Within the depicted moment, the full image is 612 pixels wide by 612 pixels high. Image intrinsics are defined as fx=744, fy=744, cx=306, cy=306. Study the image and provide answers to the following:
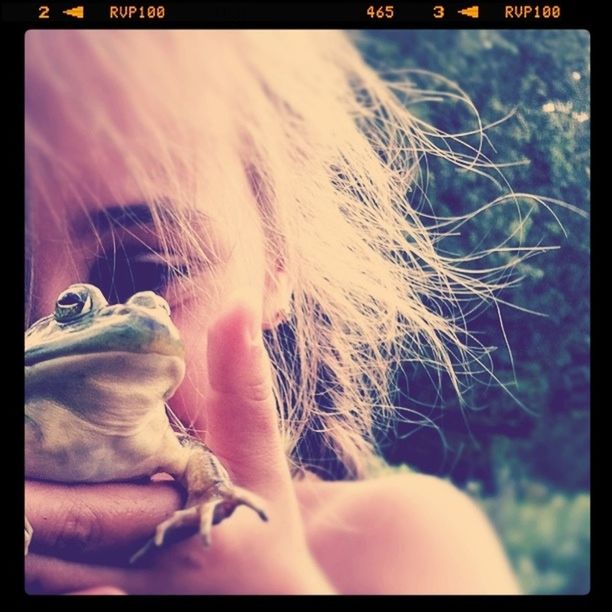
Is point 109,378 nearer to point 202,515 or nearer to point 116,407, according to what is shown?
point 116,407

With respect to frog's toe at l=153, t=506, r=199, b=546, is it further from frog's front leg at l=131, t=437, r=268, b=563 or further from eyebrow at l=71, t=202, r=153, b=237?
eyebrow at l=71, t=202, r=153, b=237

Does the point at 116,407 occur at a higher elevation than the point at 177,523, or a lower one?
higher

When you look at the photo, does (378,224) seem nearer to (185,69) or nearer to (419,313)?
(419,313)

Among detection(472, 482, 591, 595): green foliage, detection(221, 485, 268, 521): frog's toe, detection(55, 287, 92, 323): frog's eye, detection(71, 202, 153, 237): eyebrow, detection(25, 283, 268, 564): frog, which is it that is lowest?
detection(472, 482, 591, 595): green foliage

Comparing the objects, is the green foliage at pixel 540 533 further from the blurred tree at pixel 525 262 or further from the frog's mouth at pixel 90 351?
the frog's mouth at pixel 90 351

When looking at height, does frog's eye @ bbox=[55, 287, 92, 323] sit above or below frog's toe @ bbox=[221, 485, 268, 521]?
above

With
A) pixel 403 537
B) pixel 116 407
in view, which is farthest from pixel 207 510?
pixel 403 537

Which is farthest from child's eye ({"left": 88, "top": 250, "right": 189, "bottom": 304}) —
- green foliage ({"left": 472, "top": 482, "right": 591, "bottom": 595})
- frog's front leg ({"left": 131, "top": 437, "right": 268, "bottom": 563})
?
green foliage ({"left": 472, "top": 482, "right": 591, "bottom": 595})
